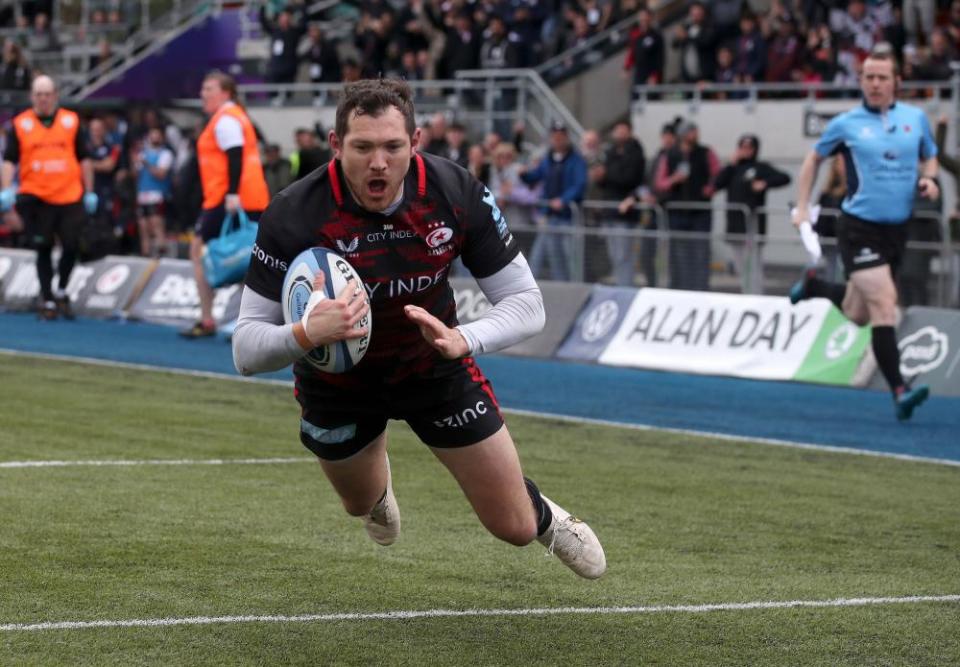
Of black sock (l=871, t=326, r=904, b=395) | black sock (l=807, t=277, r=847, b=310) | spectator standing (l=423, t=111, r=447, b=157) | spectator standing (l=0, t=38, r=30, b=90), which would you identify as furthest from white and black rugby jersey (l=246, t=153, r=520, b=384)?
spectator standing (l=0, t=38, r=30, b=90)

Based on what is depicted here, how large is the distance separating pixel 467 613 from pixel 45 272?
1465 cm

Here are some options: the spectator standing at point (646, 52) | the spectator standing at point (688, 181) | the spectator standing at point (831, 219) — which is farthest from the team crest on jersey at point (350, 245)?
the spectator standing at point (646, 52)

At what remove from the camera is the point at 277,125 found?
1140 inches

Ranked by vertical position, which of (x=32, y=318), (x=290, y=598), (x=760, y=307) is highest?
(x=290, y=598)

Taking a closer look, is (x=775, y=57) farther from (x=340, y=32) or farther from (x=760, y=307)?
(x=340, y=32)

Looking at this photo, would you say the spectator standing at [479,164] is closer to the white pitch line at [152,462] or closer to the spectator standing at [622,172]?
the spectator standing at [622,172]

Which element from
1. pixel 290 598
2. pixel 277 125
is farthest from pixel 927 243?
pixel 277 125

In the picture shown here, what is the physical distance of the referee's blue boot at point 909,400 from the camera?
39.4 ft

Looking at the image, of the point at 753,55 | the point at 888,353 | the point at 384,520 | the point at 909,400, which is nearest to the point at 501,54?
the point at 753,55

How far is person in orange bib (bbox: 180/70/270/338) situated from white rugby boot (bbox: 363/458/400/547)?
9.97 meters

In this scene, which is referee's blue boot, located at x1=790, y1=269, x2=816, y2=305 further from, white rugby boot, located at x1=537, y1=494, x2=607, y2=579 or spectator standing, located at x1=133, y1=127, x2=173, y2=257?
spectator standing, located at x1=133, y1=127, x2=173, y2=257

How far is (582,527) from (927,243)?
33.7 ft

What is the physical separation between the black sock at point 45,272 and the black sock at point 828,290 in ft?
31.9

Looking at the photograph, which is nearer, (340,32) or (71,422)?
(71,422)
